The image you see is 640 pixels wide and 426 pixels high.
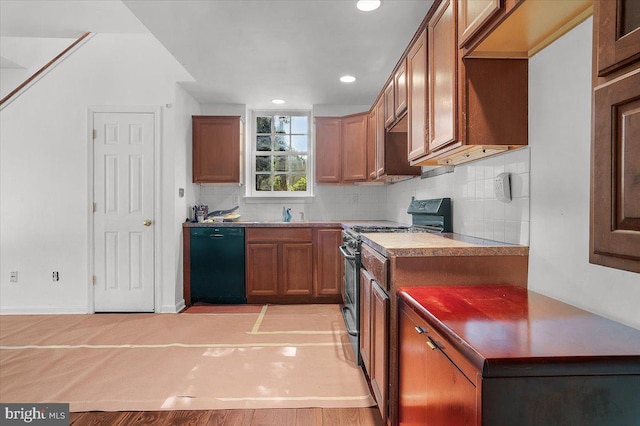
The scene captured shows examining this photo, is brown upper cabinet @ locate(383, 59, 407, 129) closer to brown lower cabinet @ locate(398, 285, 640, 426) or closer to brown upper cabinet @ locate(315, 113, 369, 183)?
brown upper cabinet @ locate(315, 113, 369, 183)

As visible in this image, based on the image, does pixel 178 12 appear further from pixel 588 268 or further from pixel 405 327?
pixel 588 268

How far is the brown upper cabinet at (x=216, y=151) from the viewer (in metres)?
4.18

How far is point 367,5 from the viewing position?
7.47ft

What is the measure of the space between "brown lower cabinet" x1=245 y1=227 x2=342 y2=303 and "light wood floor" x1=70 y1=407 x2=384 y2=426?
203cm

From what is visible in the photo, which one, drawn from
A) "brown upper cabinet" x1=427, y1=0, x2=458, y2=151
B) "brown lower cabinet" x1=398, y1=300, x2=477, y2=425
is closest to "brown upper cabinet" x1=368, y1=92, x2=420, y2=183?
"brown upper cabinet" x1=427, y1=0, x2=458, y2=151

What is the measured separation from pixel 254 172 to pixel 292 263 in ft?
4.82

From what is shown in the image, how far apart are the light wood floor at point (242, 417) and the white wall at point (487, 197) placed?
3.88 feet

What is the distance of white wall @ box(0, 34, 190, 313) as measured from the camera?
362cm

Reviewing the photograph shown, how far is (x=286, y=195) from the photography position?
4656mm

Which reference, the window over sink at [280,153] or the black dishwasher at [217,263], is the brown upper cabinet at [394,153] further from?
the black dishwasher at [217,263]

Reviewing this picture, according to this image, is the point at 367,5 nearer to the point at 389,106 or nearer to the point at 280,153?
the point at 389,106

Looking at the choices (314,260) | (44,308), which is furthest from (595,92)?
(44,308)

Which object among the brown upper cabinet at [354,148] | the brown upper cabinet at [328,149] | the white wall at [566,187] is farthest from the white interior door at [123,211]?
the white wall at [566,187]

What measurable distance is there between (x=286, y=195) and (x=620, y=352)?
4.05m
